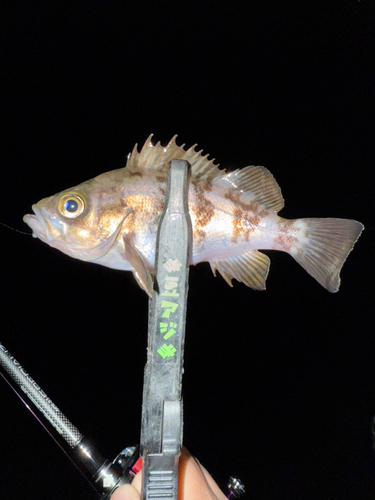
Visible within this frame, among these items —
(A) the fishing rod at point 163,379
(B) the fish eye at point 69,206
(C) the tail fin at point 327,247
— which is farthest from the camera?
(C) the tail fin at point 327,247

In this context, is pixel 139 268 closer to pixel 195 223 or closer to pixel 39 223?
pixel 195 223

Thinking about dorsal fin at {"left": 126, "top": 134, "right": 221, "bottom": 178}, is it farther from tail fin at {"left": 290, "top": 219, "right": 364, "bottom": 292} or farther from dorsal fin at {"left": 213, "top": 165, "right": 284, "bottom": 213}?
tail fin at {"left": 290, "top": 219, "right": 364, "bottom": 292}

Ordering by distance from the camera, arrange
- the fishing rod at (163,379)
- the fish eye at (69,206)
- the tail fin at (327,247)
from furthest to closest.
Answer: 1. the tail fin at (327,247)
2. the fish eye at (69,206)
3. the fishing rod at (163,379)

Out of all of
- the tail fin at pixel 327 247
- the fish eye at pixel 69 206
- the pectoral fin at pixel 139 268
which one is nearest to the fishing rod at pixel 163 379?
the pectoral fin at pixel 139 268

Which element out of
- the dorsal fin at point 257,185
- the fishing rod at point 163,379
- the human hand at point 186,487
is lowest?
the human hand at point 186,487

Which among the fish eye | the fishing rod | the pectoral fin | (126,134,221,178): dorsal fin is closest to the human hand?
the fishing rod

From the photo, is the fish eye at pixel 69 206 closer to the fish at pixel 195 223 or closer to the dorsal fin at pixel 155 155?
the fish at pixel 195 223

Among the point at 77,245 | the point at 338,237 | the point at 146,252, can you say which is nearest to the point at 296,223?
the point at 338,237

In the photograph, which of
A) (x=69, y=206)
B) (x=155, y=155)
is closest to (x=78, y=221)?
(x=69, y=206)
